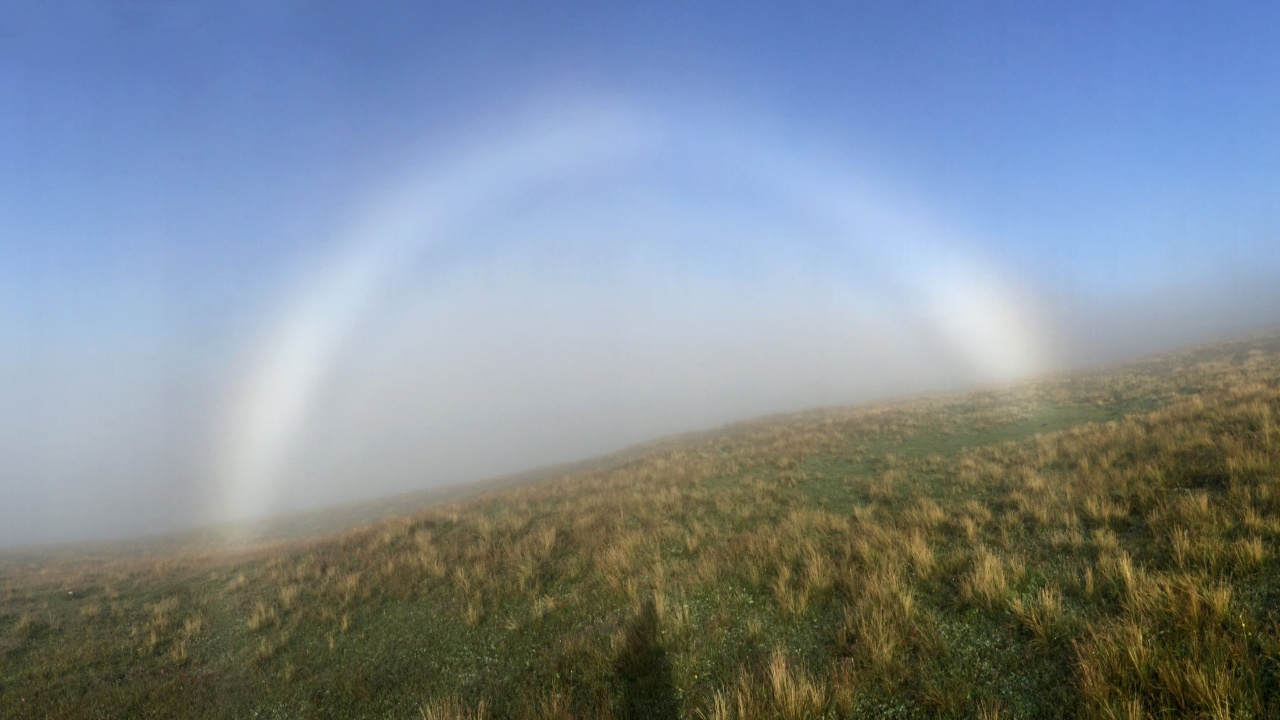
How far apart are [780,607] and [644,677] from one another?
214 cm

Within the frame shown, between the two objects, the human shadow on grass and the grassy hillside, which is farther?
the human shadow on grass

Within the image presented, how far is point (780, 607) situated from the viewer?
6.31m

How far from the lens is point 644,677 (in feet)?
17.6

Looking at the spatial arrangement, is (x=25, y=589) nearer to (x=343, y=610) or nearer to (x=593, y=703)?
(x=343, y=610)

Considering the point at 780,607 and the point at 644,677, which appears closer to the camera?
the point at 644,677

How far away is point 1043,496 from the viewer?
8.70 metres

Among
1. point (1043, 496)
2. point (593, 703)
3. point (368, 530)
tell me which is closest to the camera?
point (593, 703)

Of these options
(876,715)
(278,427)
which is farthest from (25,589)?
(278,427)

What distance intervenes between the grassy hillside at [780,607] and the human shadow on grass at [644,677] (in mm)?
30

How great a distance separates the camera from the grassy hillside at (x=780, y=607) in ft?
13.8

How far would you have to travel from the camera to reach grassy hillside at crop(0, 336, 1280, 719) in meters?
4.20

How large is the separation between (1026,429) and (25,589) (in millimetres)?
33124

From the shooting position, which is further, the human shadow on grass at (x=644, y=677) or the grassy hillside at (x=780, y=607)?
the human shadow on grass at (x=644, y=677)

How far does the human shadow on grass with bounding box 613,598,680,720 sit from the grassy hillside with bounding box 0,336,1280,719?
0.10 ft
